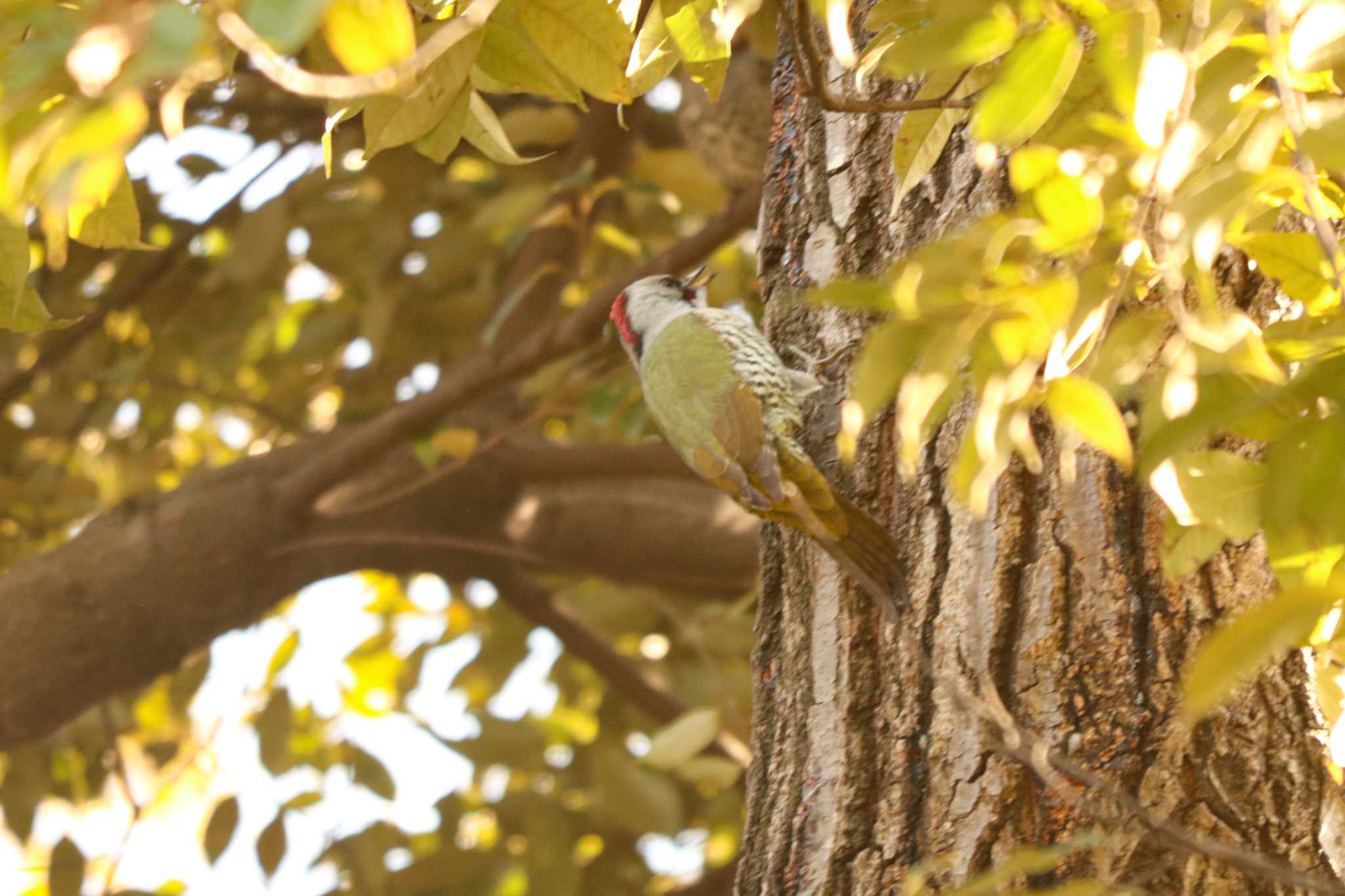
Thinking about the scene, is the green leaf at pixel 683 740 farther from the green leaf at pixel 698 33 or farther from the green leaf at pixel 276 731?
the green leaf at pixel 698 33

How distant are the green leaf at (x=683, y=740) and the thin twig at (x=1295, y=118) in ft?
7.06

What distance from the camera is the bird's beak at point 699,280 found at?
10.5 ft

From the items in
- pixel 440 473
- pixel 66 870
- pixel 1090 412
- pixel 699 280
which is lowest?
pixel 66 870

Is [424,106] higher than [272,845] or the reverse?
higher

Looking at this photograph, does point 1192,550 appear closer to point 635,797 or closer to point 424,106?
point 424,106

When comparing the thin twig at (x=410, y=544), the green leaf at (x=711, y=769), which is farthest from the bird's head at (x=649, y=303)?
the green leaf at (x=711, y=769)

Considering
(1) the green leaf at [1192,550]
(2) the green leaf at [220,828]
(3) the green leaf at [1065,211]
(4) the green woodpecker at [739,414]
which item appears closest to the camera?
(3) the green leaf at [1065,211]

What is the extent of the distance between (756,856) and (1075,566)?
1.86ft

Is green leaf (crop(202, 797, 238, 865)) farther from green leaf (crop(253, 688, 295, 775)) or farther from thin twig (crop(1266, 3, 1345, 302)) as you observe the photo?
thin twig (crop(1266, 3, 1345, 302))

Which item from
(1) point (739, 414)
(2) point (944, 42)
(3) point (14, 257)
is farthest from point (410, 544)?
(2) point (944, 42)

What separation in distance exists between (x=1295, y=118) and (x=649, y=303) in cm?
217

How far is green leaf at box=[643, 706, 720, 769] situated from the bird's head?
32.6 inches

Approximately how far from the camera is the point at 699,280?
3.23m

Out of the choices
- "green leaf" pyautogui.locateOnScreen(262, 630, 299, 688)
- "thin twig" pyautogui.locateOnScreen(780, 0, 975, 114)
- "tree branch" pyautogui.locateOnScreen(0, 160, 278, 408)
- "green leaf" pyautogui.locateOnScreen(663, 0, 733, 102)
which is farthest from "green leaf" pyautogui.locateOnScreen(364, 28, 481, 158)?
"green leaf" pyautogui.locateOnScreen(262, 630, 299, 688)
